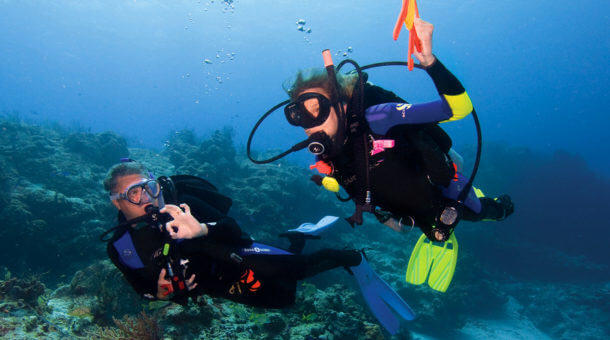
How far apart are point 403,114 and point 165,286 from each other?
10.1 ft

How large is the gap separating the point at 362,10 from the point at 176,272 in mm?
52022

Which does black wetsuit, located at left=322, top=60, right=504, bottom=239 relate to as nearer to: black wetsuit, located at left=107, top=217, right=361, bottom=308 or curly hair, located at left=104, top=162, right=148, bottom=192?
black wetsuit, located at left=107, top=217, right=361, bottom=308

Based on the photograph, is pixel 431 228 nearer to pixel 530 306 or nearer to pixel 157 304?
pixel 157 304

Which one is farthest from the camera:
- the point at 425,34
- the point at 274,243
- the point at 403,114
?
the point at 274,243

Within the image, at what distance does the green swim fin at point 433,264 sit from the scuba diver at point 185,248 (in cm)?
193

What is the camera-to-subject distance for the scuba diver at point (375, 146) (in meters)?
2.63

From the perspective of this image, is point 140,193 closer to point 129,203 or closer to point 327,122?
point 129,203

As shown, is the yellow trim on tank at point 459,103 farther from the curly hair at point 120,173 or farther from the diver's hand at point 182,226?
the curly hair at point 120,173

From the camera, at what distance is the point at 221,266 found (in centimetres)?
335

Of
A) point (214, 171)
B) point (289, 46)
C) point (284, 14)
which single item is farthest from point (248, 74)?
point (214, 171)

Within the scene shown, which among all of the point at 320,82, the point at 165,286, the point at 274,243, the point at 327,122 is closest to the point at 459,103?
the point at 327,122

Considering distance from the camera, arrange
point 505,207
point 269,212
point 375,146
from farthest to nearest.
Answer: point 269,212 → point 505,207 → point 375,146

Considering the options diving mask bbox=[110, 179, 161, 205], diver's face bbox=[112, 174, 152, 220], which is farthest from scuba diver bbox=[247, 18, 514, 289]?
diver's face bbox=[112, 174, 152, 220]

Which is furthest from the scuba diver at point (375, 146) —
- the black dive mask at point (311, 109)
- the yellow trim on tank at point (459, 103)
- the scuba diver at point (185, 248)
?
the scuba diver at point (185, 248)
